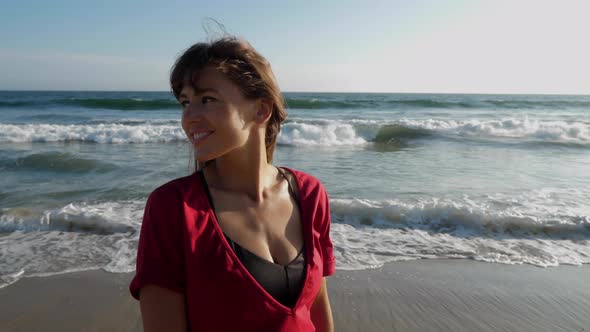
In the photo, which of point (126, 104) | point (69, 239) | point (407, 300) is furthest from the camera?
point (126, 104)

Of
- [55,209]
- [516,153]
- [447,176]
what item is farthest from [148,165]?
[516,153]

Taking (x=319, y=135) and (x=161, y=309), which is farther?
(x=319, y=135)

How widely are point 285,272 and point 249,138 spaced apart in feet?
1.74

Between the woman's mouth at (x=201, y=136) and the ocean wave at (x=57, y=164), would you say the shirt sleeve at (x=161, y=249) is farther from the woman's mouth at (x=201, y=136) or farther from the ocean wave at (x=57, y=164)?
the ocean wave at (x=57, y=164)

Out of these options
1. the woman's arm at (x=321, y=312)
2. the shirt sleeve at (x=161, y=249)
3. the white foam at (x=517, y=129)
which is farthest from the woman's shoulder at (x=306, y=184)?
the white foam at (x=517, y=129)

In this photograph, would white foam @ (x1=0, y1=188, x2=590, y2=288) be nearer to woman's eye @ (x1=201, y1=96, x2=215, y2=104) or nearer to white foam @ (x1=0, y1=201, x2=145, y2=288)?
white foam @ (x1=0, y1=201, x2=145, y2=288)

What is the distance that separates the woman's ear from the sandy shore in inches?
91.8

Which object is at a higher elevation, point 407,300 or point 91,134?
point 91,134

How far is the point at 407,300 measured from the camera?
384 cm

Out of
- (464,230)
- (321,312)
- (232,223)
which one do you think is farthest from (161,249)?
(464,230)

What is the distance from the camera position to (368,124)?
1970cm

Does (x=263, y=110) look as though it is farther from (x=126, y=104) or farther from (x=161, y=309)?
(x=126, y=104)

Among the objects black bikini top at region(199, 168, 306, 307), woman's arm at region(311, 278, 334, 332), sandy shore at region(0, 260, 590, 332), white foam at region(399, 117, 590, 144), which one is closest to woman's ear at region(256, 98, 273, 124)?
black bikini top at region(199, 168, 306, 307)

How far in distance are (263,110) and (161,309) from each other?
2.63ft
